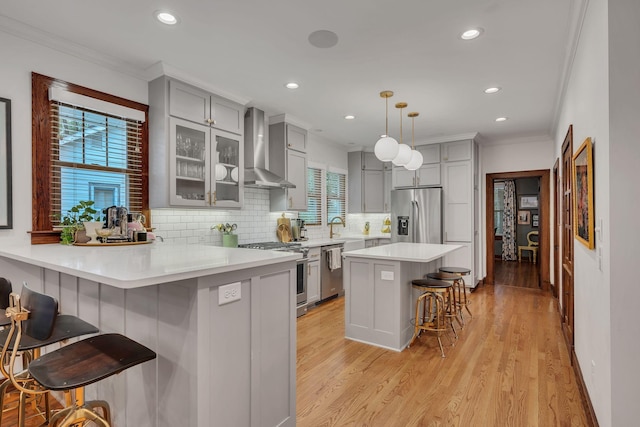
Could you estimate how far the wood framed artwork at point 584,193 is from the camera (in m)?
2.00

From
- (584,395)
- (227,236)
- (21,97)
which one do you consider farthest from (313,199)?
(584,395)

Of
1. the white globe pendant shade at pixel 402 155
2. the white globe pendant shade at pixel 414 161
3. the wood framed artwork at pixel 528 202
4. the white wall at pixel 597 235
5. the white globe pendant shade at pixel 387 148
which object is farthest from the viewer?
the wood framed artwork at pixel 528 202

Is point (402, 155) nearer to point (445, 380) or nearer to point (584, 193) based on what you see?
point (584, 193)

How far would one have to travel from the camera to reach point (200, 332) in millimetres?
1485

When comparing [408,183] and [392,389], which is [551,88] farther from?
[392,389]

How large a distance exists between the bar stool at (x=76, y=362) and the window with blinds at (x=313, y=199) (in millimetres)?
4217

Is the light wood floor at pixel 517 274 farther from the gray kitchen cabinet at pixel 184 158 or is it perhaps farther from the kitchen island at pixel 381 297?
the gray kitchen cabinet at pixel 184 158

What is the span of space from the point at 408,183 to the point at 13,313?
19.1 feet

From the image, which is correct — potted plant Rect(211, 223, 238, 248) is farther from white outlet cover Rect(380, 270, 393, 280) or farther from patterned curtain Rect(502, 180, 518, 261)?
patterned curtain Rect(502, 180, 518, 261)

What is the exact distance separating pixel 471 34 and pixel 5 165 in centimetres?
363

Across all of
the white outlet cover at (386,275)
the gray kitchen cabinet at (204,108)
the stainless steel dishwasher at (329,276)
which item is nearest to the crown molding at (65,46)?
the gray kitchen cabinet at (204,108)

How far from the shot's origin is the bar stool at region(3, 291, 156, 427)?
4.24 ft

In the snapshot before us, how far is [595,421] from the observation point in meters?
2.00

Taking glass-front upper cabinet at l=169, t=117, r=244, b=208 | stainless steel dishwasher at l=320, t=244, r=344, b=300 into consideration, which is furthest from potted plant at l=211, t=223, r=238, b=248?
stainless steel dishwasher at l=320, t=244, r=344, b=300
